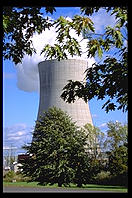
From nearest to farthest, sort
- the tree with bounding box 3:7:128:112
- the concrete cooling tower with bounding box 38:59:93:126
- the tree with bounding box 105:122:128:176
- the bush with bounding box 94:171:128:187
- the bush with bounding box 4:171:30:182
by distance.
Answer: the tree with bounding box 3:7:128:112
the bush with bounding box 94:171:128:187
the tree with bounding box 105:122:128:176
the bush with bounding box 4:171:30:182
the concrete cooling tower with bounding box 38:59:93:126

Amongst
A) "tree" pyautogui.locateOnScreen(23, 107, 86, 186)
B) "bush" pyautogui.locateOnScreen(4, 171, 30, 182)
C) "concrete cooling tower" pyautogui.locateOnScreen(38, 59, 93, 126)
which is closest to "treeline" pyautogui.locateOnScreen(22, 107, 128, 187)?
"tree" pyautogui.locateOnScreen(23, 107, 86, 186)

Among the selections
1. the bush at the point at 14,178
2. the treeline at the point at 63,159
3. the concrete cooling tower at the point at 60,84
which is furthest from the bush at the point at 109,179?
the bush at the point at 14,178

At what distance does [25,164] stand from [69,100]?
13004 millimetres

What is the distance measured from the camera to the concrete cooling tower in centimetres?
1636

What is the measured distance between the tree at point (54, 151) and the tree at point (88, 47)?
11401 mm

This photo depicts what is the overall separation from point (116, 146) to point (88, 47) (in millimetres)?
14221

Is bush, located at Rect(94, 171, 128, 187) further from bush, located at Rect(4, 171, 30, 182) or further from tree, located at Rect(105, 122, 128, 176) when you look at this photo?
bush, located at Rect(4, 171, 30, 182)

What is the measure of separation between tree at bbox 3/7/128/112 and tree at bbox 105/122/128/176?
11947 mm

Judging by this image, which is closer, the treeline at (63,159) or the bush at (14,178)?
the treeline at (63,159)

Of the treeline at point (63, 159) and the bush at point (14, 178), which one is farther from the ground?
the treeline at point (63, 159)

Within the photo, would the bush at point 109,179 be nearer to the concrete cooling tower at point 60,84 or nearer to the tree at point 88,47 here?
the concrete cooling tower at point 60,84

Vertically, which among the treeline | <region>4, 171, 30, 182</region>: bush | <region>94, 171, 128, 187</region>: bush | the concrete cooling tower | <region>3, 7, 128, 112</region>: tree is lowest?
<region>4, 171, 30, 182</region>: bush

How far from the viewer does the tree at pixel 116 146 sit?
14.2 metres

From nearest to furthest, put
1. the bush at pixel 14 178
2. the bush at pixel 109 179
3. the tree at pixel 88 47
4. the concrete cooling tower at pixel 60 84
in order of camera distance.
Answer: the tree at pixel 88 47, the bush at pixel 109 179, the bush at pixel 14 178, the concrete cooling tower at pixel 60 84
